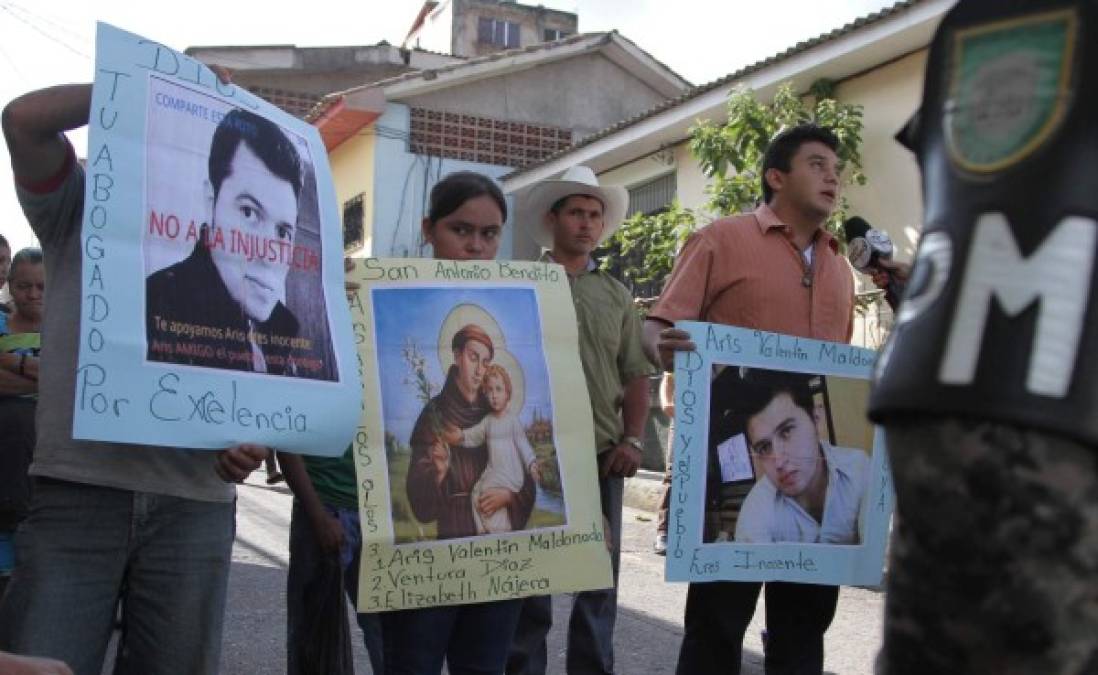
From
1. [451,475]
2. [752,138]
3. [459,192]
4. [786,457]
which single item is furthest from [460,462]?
[752,138]

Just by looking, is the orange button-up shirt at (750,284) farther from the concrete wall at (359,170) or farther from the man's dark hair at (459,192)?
the concrete wall at (359,170)

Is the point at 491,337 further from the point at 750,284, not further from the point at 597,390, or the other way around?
the point at 597,390

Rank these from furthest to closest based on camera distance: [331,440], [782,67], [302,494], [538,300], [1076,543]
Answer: [782,67], [538,300], [302,494], [331,440], [1076,543]

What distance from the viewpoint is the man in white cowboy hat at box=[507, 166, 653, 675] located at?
13.3ft

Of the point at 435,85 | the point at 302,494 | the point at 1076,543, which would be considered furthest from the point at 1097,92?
the point at 435,85

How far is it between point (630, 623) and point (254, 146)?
12.9ft

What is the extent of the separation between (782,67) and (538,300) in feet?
30.0

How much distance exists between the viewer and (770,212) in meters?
3.56

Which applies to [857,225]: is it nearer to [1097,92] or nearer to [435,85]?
[1097,92]

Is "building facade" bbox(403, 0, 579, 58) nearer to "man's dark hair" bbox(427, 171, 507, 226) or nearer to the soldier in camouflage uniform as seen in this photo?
"man's dark hair" bbox(427, 171, 507, 226)

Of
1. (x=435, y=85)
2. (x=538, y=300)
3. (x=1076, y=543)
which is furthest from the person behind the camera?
(x=435, y=85)

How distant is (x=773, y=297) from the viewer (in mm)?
3463

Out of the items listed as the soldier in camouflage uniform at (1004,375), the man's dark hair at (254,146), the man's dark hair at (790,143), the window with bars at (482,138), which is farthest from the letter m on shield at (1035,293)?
the window with bars at (482,138)

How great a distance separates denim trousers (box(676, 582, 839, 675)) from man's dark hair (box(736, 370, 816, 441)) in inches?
19.3
